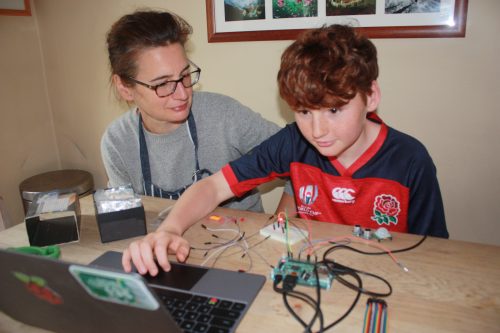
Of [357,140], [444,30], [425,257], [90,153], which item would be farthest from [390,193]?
[90,153]

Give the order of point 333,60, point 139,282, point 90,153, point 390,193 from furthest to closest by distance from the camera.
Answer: point 90,153
point 390,193
point 333,60
point 139,282

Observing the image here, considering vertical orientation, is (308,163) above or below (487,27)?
below

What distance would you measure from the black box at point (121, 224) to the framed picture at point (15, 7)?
1.98 m

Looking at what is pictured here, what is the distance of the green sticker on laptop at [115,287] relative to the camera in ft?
1.75

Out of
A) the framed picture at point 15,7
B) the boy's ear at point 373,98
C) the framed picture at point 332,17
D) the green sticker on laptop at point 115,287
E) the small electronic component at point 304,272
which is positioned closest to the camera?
the green sticker on laptop at point 115,287

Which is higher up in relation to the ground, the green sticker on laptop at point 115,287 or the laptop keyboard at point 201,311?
the green sticker on laptop at point 115,287

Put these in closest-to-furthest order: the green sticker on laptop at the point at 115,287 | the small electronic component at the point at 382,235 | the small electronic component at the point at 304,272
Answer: the green sticker on laptop at the point at 115,287
the small electronic component at the point at 304,272
the small electronic component at the point at 382,235

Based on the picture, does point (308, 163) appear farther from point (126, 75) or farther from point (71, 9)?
point (71, 9)

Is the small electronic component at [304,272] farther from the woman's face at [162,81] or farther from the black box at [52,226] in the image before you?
the woman's face at [162,81]

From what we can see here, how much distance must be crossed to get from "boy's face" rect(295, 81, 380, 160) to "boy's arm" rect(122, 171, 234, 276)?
0.33m

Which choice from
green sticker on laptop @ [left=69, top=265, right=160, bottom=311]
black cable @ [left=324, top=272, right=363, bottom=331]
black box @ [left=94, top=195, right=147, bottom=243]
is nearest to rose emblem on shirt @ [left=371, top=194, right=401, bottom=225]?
black cable @ [left=324, top=272, right=363, bottom=331]

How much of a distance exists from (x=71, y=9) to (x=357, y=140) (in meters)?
2.12

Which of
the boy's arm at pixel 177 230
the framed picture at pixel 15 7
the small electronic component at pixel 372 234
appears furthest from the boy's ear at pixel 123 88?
the framed picture at pixel 15 7

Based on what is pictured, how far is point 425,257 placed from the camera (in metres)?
0.89
